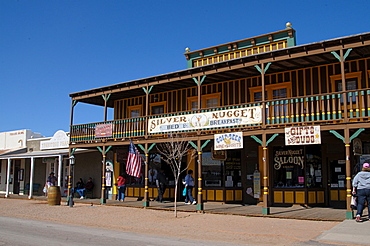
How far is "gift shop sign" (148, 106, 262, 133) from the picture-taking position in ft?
49.0

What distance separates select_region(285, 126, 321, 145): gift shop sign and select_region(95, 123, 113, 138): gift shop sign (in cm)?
905

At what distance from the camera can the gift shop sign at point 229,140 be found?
14.9m

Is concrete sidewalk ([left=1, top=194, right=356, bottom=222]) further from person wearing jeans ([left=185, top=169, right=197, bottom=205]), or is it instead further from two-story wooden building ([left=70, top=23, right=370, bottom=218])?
person wearing jeans ([left=185, top=169, right=197, bottom=205])

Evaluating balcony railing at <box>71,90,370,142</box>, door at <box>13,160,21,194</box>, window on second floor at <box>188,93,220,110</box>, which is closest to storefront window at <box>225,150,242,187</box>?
balcony railing at <box>71,90,370,142</box>

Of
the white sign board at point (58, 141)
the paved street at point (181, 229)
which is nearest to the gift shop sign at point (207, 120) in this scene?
the paved street at point (181, 229)

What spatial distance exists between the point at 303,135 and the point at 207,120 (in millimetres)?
4096

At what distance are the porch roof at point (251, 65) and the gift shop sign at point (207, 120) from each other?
5.41 feet

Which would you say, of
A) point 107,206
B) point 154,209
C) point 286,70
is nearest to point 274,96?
point 286,70

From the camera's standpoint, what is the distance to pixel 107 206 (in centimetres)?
1858

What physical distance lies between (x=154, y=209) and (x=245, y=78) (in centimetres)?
699

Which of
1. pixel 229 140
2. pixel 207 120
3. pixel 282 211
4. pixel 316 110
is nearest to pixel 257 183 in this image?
pixel 282 211

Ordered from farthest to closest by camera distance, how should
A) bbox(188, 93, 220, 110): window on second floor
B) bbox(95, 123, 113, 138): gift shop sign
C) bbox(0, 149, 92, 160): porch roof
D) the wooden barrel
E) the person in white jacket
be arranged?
1. bbox(0, 149, 92, 160): porch roof
2. bbox(95, 123, 113, 138): gift shop sign
3. the wooden barrel
4. bbox(188, 93, 220, 110): window on second floor
5. the person in white jacket

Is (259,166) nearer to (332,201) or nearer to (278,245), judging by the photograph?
(332,201)

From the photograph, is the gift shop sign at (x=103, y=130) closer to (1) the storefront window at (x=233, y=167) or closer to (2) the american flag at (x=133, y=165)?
(2) the american flag at (x=133, y=165)
